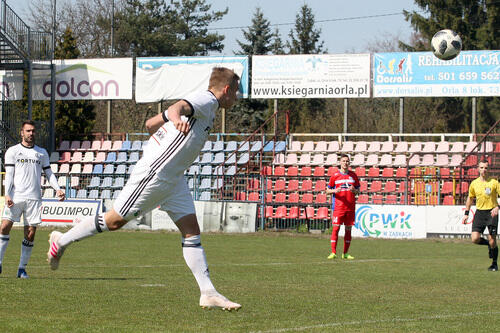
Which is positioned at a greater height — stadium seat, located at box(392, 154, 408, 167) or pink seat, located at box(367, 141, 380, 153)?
pink seat, located at box(367, 141, 380, 153)

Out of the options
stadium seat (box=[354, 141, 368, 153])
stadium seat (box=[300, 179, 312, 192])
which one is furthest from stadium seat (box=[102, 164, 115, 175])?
stadium seat (box=[354, 141, 368, 153])

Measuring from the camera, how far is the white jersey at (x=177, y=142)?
278 inches

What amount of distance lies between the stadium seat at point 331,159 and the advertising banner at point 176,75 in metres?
4.83

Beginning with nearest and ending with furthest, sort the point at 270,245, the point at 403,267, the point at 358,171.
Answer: the point at 403,267
the point at 270,245
the point at 358,171

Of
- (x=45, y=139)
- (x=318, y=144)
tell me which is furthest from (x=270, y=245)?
(x=45, y=139)

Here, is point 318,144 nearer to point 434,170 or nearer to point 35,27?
point 434,170

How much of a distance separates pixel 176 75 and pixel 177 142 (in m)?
28.3

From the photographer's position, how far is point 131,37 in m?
61.6

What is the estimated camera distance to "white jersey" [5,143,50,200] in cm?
1195

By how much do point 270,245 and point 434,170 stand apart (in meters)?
9.98

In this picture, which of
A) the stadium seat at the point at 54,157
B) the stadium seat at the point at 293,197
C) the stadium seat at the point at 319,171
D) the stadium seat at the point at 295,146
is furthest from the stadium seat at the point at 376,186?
the stadium seat at the point at 54,157

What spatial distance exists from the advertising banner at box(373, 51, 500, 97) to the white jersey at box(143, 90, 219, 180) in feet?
86.1

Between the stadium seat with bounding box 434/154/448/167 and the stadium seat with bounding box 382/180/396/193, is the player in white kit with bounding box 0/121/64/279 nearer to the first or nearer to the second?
the stadium seat with bounding box 382/180/396/193

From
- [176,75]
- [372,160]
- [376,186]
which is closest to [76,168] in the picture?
[176,75]
